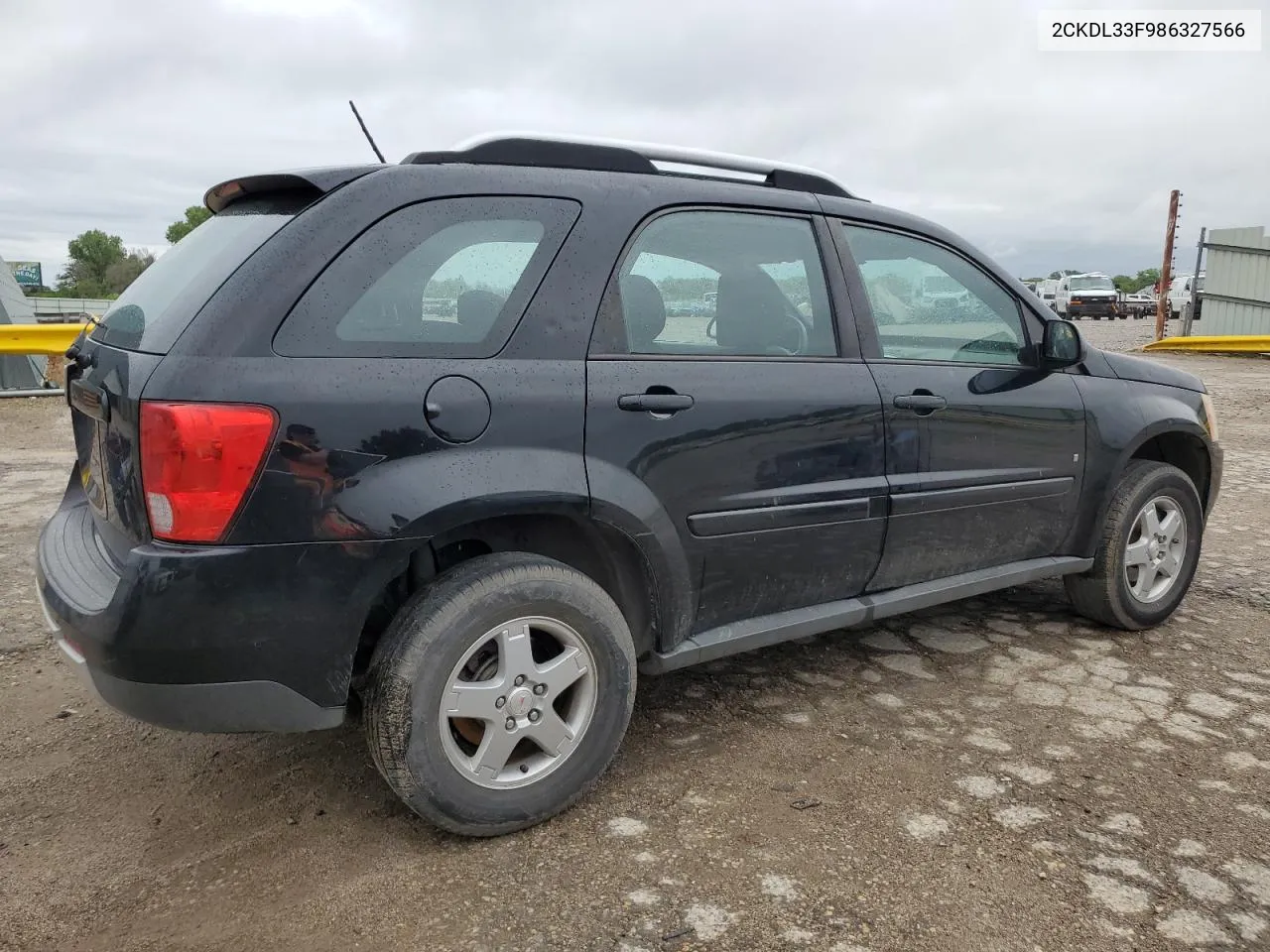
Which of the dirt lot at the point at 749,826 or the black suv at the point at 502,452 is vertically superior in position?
the black suv at the point at 502,452

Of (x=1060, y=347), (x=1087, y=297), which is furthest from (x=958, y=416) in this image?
(x=1087, y=297)

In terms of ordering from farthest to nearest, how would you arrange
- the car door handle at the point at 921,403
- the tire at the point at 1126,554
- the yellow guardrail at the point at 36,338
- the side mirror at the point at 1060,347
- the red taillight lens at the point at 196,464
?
the yellow guardrail at the point at 36,338
the tire at the point at 1126,554
the side mirror at the point at 1060,347
the car door handle at the point at 921,403
the red taillight lens at the point at 196,464

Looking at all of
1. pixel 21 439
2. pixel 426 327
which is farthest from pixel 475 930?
pixel 21 439

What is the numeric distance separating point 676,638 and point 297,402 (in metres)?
1.25

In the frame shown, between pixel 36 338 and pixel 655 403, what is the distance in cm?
998

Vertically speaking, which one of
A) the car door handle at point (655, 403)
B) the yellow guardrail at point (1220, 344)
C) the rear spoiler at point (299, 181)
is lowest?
the yellow guardrail at point (1220, 344)

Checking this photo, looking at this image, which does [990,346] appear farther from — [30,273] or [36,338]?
[30,273]

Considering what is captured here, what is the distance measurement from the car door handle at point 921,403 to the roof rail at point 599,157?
79 cm

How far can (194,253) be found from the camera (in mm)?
2629

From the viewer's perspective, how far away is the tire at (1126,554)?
396 cm

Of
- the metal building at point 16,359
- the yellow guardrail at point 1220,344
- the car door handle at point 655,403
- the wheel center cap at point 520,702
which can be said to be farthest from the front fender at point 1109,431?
the yellow guardrail at point 1220,344

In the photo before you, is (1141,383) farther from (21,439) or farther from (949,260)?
(21,439)

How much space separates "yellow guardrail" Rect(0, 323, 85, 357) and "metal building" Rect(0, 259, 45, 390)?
1.66 m

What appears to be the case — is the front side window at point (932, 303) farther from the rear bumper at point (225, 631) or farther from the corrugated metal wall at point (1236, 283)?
the corrugated metal wall at point (1236, 283)
